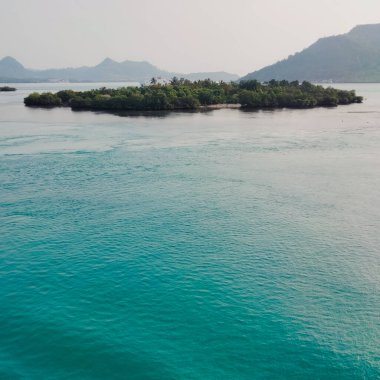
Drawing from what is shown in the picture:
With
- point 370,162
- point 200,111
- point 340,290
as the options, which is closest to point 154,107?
point 200,111

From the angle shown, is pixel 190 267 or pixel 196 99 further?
pixel 196 99

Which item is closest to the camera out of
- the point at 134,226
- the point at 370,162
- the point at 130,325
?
the point at 130,325

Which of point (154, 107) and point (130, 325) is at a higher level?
point (154, 107)

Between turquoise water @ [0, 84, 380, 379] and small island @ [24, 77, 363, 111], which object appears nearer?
turquoise water @ [0, 84, 380, 379]

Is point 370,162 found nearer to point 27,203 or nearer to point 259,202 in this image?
point 259,202

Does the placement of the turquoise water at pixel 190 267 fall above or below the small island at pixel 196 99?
below
